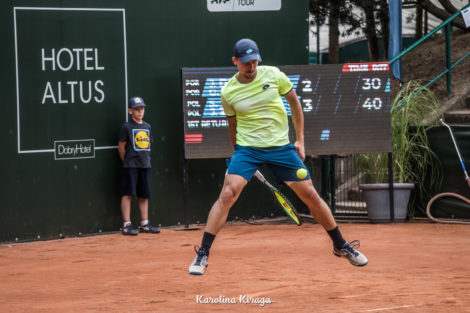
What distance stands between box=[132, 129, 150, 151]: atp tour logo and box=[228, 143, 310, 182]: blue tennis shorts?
4.21 meters

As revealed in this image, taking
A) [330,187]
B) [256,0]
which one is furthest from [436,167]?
[256,0]

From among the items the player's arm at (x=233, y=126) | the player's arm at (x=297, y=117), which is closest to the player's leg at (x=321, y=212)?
the player's arm at (x=297, y=117)

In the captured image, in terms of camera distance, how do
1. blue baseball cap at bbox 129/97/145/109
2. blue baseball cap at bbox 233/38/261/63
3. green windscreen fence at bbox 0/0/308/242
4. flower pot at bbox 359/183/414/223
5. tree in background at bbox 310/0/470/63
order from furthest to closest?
tree in background at bbox 310/0/470/63 → flower pot at bbox 359/183/414/223 → blue baseball cap at bbox 129/97/145/109 → green windscreen fence at bbox 0/0/308/242 → blue baseball cap at bbox 233/38/261/63

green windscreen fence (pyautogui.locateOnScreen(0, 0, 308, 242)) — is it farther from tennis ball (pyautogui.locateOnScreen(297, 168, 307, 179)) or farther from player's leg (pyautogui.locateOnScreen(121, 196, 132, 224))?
tennis ball (pyautogui.locateOnScreen(297, 168, 307, 179))

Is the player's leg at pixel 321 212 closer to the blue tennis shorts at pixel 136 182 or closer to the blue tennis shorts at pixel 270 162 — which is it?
the blue tennis shorts at pixel 270 162

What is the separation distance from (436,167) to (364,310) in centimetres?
619

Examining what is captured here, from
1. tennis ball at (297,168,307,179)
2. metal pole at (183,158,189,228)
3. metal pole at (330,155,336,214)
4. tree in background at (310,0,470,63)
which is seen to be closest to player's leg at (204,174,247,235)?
tennis ball at (297,168,307,179)

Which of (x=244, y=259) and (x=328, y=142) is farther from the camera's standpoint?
(x=328, y=142)

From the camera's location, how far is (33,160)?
10711 millimetres

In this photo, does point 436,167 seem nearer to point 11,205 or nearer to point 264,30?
point 264,30

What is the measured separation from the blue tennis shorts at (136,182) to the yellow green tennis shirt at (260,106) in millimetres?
4223

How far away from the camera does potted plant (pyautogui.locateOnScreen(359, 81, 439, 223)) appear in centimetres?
1191

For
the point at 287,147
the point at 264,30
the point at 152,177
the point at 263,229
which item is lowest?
the point at 263,229

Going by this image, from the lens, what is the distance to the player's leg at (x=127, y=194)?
11.1 meters
